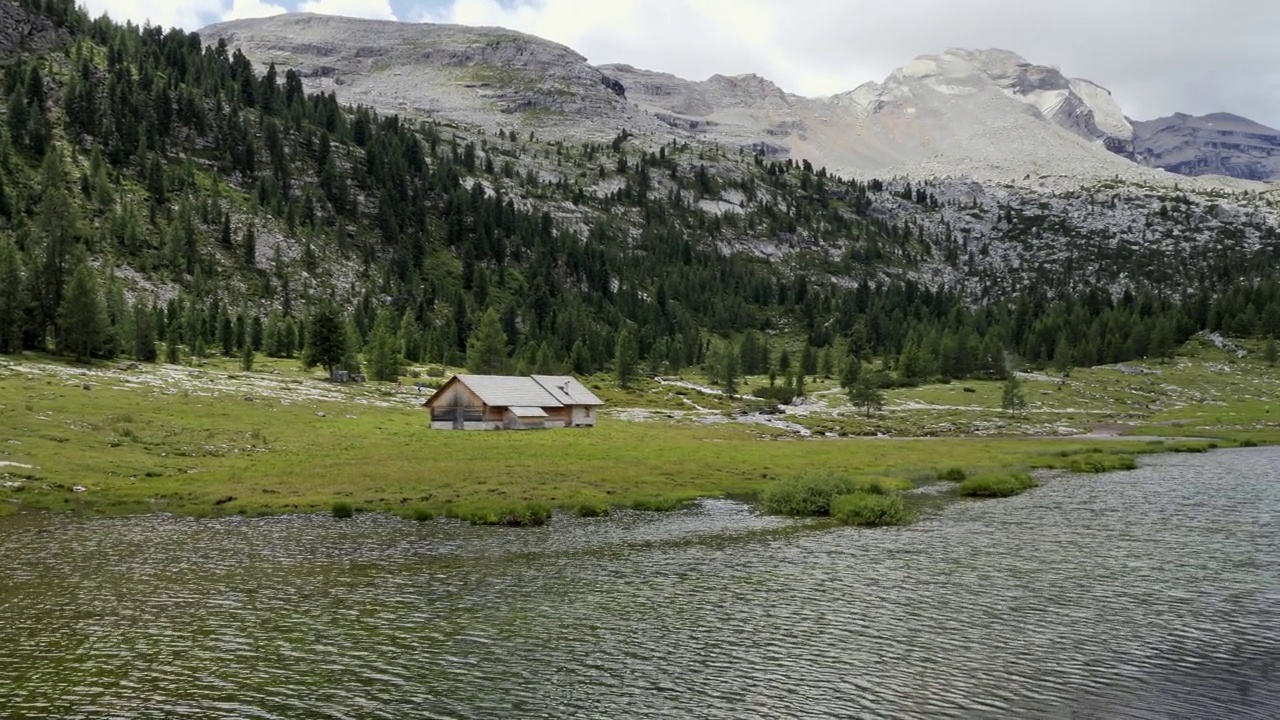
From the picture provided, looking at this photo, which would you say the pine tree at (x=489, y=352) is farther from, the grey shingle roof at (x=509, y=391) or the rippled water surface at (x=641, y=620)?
the rippled water surface at (x=641, y=620)

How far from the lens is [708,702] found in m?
20.5

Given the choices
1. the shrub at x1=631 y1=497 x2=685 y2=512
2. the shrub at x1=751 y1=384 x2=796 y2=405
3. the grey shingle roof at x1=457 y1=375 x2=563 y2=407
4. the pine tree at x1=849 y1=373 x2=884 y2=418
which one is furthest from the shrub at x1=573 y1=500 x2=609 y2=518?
the shrub at x1=751 y1=384 x2=796 y2=405

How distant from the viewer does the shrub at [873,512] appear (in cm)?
4556

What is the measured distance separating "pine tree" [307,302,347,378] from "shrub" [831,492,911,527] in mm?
91786

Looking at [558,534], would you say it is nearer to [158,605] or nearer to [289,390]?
[158,605]

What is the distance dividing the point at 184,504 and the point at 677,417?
250ft

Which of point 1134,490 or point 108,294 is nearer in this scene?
point 1134,490

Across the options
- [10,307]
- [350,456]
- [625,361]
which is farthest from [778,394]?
[10,307]

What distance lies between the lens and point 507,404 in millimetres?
97062

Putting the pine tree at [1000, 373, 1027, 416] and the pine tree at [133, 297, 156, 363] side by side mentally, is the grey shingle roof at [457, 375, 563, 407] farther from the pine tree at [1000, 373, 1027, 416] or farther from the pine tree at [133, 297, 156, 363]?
the pine tree at [1000, 373, 1027, 416]

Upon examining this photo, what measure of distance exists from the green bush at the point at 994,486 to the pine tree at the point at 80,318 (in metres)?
93.2

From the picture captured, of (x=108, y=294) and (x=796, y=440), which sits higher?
(x=108, y=294)

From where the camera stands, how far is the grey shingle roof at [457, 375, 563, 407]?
314 ft

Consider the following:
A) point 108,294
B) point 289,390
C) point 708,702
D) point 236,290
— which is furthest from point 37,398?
point 236,290
